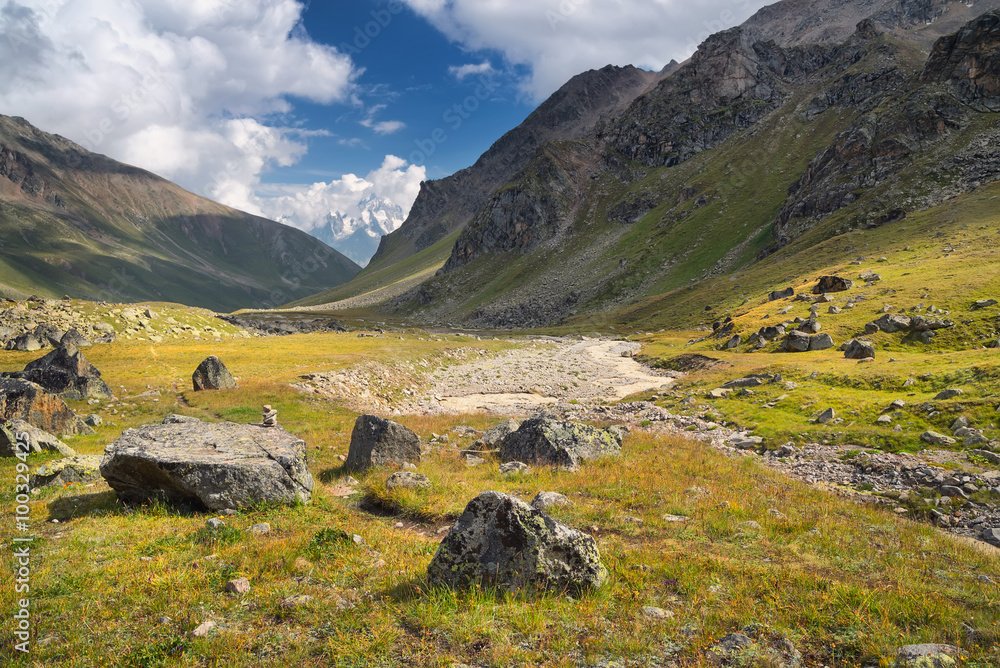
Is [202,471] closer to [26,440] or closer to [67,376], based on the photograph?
[26,440]

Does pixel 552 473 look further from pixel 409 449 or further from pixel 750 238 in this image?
pixel 750 238

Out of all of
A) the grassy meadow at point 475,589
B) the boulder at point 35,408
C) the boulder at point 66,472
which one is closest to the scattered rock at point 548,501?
the grassy meadow at point 475,589

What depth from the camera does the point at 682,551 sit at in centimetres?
966

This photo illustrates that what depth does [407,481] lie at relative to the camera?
13.8 m

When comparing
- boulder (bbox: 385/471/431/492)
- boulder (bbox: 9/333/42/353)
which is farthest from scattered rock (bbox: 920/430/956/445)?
boulder (bbox: 9/333/42/353)

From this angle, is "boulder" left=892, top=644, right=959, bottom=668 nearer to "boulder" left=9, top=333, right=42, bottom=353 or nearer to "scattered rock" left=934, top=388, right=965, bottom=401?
"scattered rock" left=934, top=388, right=965, bottom=401

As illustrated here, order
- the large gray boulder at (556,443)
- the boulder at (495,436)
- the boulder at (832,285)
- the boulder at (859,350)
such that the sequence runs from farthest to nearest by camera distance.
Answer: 1. the boulder at (832,285)
2. the boulder at (859,350)
3. the boulder at (495,436)
4. the large gray boulder at (556,443)

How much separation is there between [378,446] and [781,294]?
7296 cm

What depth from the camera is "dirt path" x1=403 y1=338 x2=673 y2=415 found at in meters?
40.0

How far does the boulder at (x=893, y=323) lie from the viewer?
3752 centimetres

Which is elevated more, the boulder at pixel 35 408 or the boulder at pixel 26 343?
the boulder at pixel 26 343

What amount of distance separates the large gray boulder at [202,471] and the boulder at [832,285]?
231 feet

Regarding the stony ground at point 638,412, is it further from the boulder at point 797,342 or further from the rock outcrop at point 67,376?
the rock outcrop at point 67,376

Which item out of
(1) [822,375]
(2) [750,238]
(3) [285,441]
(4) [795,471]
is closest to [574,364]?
(1) [822,375]
